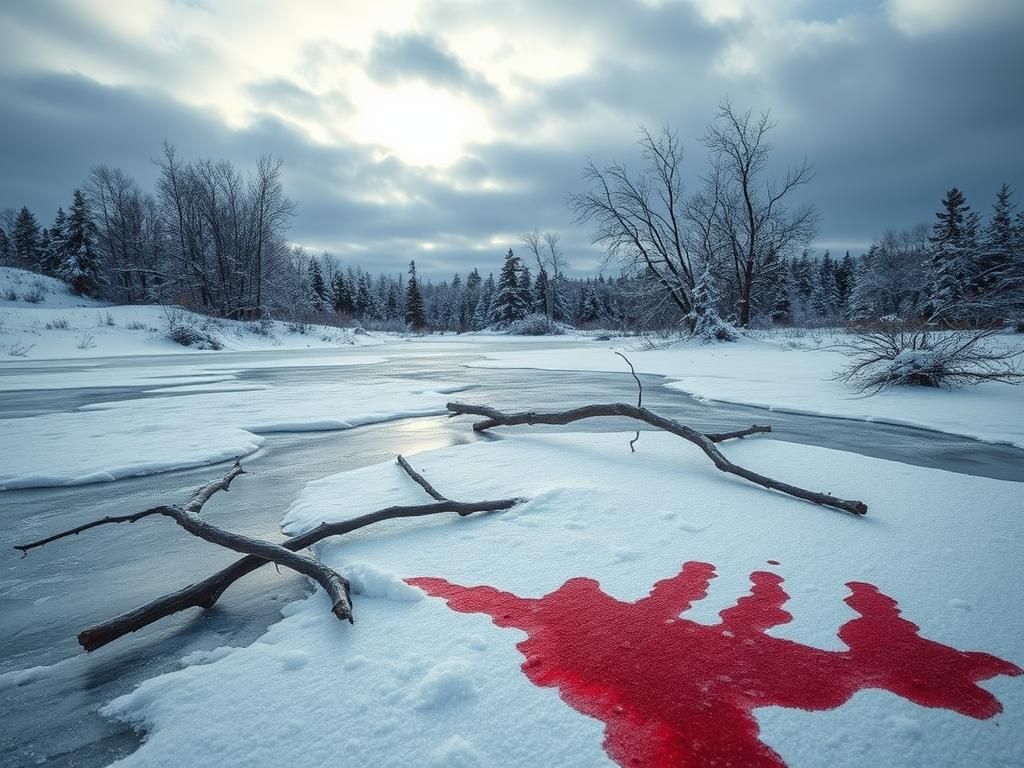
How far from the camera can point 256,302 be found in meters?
33.0

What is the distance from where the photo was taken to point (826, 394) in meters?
7.63

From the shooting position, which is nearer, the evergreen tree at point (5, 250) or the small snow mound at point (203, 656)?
the small snow mound at point (203, 656)

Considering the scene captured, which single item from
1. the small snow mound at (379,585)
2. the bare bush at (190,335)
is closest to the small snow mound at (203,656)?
the small snow mound at (379,585)

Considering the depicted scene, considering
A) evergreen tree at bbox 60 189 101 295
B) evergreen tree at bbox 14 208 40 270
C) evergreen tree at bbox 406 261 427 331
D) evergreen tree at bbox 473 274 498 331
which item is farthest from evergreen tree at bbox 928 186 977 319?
evergreen tree at bbox 14 208 40 270

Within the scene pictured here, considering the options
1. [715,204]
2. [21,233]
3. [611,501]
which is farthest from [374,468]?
[21,233]

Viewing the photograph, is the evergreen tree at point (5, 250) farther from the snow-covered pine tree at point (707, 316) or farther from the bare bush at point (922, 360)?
the bare bush at point (922, 360)

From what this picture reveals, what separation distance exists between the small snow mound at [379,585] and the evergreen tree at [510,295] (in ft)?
169

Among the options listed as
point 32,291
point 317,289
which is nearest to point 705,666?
point 32,291

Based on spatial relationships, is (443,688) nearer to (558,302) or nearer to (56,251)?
(56,251)

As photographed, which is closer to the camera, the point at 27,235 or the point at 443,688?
the point at 443,688

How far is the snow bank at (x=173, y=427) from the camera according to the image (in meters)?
4.04

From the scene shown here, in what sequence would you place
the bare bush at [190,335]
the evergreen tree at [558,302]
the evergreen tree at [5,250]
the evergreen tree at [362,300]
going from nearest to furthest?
the bare bush at [190,335] < the evergreen tree at [5,250] < the evergreen tree at [558,302] < the evergreen tree at [362,300]

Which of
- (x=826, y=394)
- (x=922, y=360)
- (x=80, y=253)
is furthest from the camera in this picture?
(x=80, y=253)

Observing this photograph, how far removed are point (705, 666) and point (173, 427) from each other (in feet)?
20.0
